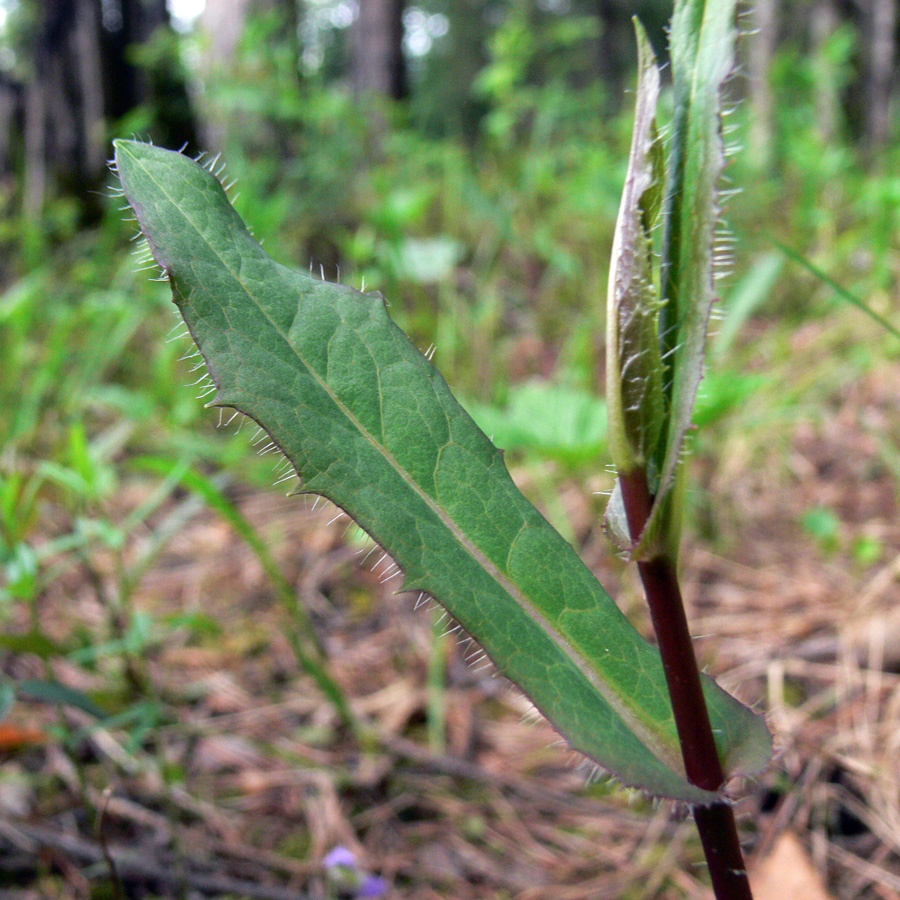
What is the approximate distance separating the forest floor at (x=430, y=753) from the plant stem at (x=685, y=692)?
0.12ft

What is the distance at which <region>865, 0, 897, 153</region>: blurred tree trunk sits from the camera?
181 inches

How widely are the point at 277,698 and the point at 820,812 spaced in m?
0.96

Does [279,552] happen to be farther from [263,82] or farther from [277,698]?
[263,82]

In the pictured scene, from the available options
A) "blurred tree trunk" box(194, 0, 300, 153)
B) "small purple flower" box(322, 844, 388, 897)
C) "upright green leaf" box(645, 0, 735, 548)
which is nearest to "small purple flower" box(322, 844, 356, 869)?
"small purple flower" box(322, 844, 388, 897)

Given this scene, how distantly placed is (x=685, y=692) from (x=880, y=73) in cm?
538

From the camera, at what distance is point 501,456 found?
55cm

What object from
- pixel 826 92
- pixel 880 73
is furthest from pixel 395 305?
pixel 880 73

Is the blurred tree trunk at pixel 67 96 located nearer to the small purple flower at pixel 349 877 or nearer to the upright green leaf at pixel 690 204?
the small purple flower at pixel 349 877

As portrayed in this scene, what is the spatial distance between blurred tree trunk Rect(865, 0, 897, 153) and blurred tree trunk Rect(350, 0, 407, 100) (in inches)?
130

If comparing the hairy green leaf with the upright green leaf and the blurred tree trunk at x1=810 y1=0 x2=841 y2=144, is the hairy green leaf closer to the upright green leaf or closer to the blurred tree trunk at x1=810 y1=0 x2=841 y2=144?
the upright green leaf

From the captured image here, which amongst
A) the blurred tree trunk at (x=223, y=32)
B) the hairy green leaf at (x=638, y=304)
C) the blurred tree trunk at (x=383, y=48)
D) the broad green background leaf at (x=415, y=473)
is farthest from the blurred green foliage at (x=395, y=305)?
the blurred tree trunk at (x=383, y=48)

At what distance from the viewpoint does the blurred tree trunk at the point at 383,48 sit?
590 cm

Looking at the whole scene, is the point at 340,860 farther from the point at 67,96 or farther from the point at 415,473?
the point at 67,96

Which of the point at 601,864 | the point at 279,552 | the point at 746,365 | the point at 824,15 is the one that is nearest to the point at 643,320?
the point at 601,864
